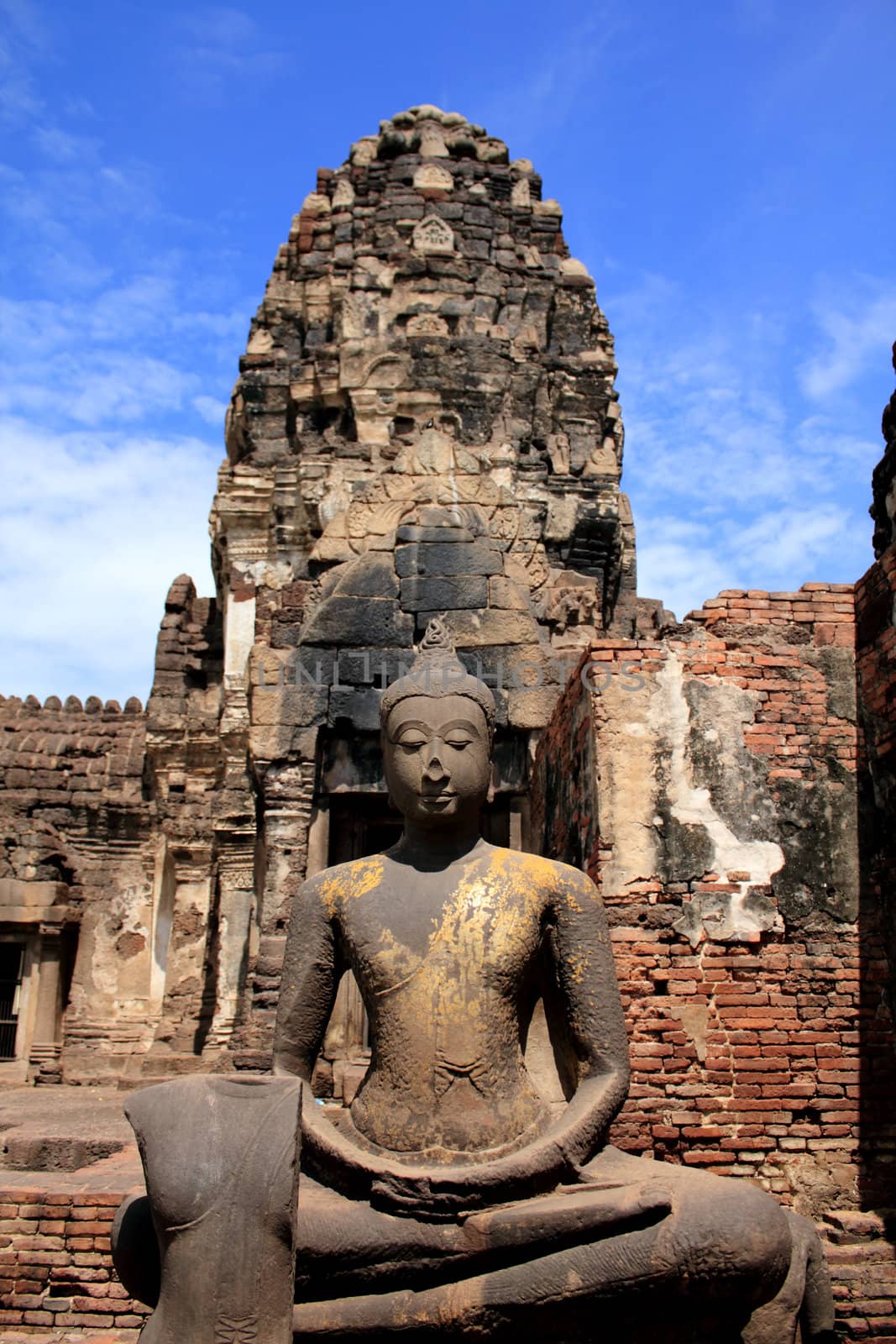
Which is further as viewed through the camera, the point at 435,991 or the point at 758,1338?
the point at 435,991

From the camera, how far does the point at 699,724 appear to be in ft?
21.5

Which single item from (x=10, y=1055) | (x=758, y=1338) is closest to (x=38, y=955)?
(x=10, y=1055)

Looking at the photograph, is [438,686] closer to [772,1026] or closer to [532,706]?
[772,1026]

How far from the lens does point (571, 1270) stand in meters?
3.20

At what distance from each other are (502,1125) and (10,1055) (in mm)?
12420

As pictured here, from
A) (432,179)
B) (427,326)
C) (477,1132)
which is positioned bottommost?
(477,1132)

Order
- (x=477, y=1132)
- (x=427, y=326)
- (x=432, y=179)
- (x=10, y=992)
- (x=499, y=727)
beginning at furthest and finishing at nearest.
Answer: (x=10, y=992)
(x=432, y=179)
(x=427, y=326)
(x=499, y=727)
(x=477, y=1132)

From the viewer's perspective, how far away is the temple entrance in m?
14.4

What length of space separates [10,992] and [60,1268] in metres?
9.89

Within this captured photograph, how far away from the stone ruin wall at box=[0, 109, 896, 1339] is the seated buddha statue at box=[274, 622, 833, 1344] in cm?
240

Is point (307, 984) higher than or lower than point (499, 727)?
lower

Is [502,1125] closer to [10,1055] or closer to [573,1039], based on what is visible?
[573,1039]

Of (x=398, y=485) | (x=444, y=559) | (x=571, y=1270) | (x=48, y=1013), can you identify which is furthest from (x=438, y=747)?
(x=48, y=1013)

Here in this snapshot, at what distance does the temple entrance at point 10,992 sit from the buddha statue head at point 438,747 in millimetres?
11992
